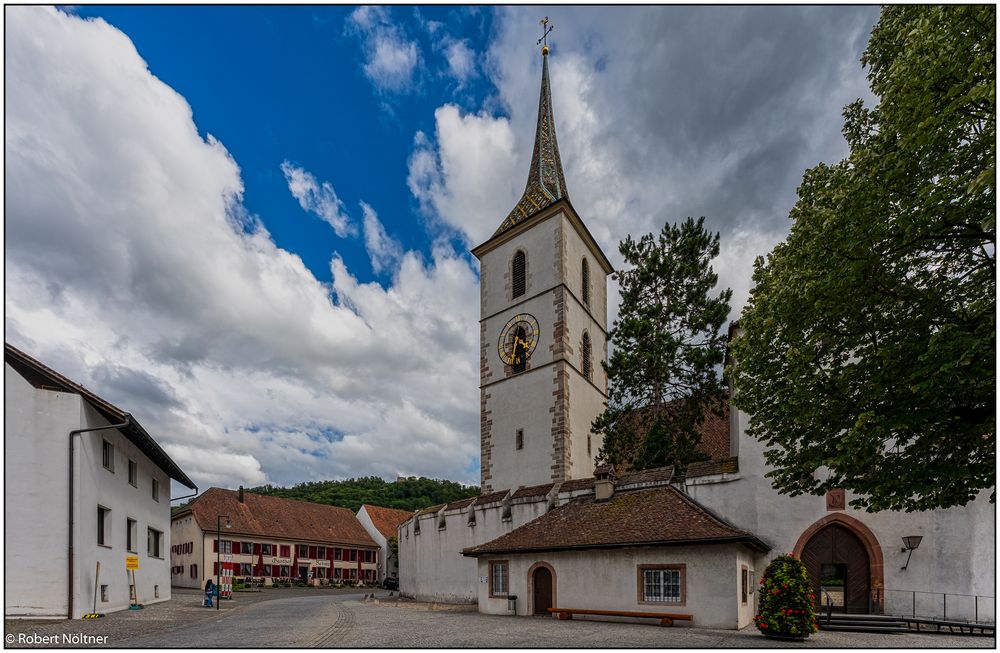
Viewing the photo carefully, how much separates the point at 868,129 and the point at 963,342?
216 inches

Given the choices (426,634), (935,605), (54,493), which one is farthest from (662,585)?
(54,493)

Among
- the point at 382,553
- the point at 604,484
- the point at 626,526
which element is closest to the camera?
the point at 626,526

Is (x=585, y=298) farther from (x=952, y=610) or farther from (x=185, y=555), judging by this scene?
(x=185, y=555)

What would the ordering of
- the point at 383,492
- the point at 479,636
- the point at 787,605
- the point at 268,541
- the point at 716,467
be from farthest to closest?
1. the point at 383,492
2. the point at 268,541
3. the point at 716,467
4. the point at 479,636
5. the point at 787,605

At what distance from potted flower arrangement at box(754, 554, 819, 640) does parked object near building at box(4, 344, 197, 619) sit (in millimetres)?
18194

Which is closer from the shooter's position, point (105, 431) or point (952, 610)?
point (952, 610)

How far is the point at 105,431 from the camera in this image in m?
20.4

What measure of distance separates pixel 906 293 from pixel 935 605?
38.9ft

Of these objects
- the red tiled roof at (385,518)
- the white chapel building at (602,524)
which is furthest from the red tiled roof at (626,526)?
the red tiled roof at (385,518)

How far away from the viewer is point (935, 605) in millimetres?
17188

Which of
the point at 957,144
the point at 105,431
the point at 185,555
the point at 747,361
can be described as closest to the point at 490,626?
the point at 747,361

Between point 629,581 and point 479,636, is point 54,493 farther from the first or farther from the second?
point 629,581

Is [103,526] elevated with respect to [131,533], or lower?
elevated

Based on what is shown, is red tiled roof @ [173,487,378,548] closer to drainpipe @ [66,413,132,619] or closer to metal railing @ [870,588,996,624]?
drainpipe @ [66,413,132,619]
